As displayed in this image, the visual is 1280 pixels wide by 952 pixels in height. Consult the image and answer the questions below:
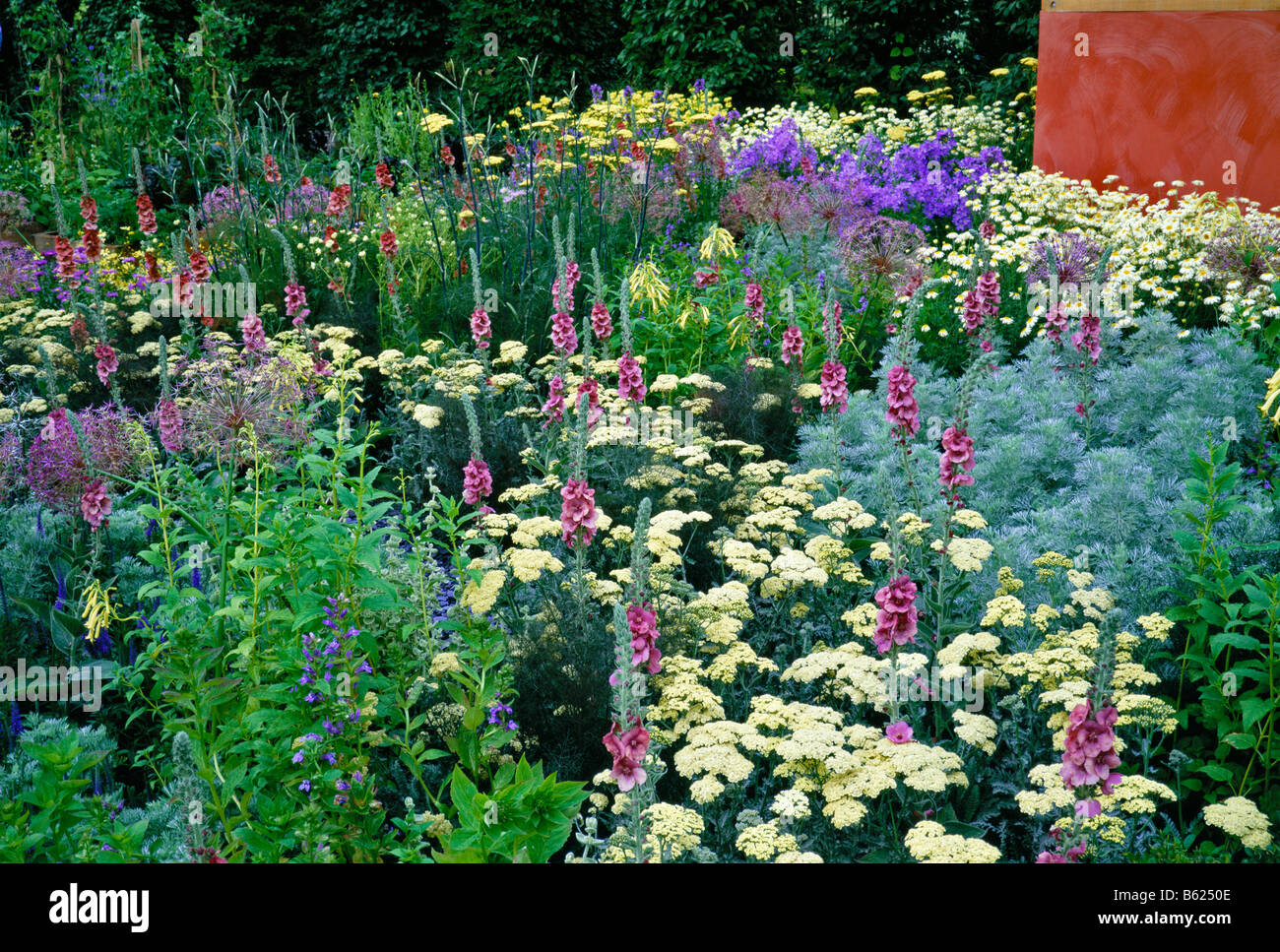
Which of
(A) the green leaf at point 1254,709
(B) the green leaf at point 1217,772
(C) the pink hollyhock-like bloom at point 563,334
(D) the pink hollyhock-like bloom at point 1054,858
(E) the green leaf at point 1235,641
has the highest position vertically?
(C) the pink hollyhock-like bloom at point 563,334

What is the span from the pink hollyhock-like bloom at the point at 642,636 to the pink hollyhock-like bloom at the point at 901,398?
164 cm

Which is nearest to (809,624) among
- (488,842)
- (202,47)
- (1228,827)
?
(1228,827)

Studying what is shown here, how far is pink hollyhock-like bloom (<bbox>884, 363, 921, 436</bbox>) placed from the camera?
399 centimetres

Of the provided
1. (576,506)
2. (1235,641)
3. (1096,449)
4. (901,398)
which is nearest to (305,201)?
(576,506)

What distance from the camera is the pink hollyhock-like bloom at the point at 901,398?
13.1 ft

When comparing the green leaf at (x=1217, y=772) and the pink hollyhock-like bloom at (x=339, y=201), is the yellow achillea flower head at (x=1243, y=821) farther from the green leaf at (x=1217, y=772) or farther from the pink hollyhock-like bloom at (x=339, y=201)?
the pink hollyhock-like bloom at (x=339, y=201)

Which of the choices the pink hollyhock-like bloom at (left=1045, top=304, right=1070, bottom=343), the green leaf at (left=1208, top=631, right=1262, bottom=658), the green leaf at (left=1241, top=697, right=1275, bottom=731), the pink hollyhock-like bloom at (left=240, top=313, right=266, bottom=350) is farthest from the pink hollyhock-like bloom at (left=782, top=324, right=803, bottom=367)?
the green leaf at (left=1241, top=697, right=1275, bottom=731)

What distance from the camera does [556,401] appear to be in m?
4.96

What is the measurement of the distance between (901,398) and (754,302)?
2.14 m

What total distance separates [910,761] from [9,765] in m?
2.76

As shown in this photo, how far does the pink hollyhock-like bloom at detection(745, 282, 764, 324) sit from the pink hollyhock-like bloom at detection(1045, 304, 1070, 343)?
1.48 m

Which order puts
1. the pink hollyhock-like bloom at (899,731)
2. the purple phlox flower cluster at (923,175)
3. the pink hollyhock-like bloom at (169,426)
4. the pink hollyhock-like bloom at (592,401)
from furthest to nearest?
the purple phlox flower cluster at (923,175), the pink hollyhock-like bloom at (592,401), the pink hollyhock-like bloom at (169,426), the pink hollyhock-like bloom at (899,731)

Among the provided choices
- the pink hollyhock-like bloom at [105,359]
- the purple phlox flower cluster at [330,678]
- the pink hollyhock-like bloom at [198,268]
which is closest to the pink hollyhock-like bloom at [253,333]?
the pink hollyhock-like bloom at [105,359]

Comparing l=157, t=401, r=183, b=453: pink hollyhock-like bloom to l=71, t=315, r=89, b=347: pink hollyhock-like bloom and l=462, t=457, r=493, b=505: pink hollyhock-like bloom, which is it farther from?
l=71, t=315, r=89, b=347: pink hollyhock-like bloom
